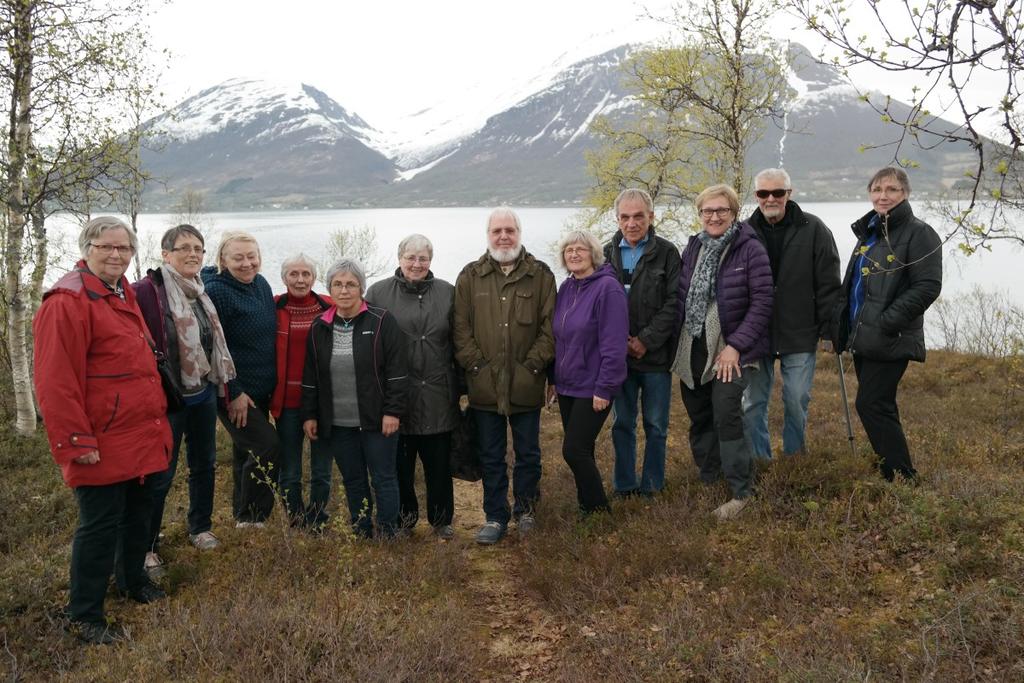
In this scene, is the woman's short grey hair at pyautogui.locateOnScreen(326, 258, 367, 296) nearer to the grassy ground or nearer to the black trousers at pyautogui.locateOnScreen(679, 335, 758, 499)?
the grassy ground

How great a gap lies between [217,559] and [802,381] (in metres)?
5.10

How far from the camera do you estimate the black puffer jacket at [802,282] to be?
229 inches

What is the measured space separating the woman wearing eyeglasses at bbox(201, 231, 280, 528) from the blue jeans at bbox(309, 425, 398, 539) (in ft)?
1.79

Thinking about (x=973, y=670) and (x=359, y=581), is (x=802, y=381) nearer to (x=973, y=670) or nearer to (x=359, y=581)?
(x=973, y=670)

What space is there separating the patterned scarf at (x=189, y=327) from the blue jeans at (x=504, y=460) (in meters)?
2.24

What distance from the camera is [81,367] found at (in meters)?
4.04

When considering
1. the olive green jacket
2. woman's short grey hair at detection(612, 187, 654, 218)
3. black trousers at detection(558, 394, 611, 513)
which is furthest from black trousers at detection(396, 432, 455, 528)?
woman's short grey hair at detection(612, 187, 654, 218)

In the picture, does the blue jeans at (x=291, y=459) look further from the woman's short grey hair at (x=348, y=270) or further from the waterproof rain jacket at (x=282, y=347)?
the woman's short grey hair at (x=348, y=270)

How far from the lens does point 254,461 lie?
6.02m

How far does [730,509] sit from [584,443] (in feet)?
4.37

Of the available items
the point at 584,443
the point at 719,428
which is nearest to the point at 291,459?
the point at 584,443

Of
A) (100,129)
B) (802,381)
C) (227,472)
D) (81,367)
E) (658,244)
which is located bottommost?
(227,472)

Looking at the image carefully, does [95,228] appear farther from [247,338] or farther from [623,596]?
[623,596]

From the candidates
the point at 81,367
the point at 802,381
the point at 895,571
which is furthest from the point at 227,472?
the point at 895,571
